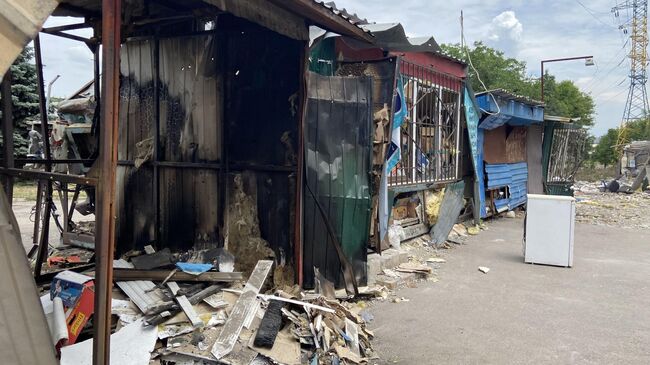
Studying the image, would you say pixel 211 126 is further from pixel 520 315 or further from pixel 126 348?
pixel 520 315

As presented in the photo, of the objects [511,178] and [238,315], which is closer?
[238,315]

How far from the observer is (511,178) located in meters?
13.0

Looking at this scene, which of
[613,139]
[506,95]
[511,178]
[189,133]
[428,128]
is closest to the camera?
[189,133]

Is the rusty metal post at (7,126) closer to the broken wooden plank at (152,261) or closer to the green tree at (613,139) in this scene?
the broken wooden plank at (152,261)

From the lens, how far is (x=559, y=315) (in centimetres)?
541

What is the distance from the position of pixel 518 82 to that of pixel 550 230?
2830cm

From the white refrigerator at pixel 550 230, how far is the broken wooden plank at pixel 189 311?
6.03 metres

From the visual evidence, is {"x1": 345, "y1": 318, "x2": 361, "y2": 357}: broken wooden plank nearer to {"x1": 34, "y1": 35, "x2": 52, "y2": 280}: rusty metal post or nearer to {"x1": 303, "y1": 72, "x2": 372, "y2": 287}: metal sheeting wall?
{"x1": 303, "y1": 72, "x2": 372, "y2": 287}: metal sheeting wall

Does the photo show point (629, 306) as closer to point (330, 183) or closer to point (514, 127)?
point (330, 183)

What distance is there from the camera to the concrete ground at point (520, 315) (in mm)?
4363

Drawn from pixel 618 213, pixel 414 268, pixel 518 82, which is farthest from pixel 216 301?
pixel 518 82

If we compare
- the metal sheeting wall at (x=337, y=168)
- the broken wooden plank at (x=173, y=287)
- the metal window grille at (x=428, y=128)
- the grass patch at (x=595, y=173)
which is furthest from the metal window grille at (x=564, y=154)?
the grass patch at (x=595, y=173)

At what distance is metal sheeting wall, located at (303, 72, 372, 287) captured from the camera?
206 inches

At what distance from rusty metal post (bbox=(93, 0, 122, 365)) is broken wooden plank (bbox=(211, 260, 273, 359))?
99 cm
